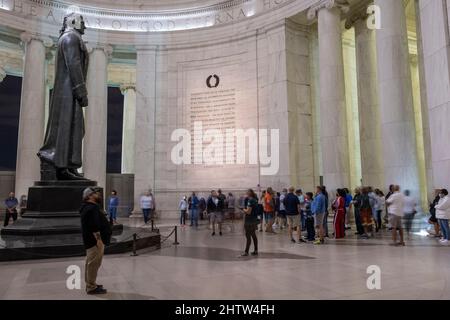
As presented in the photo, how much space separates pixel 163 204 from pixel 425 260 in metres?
17.0

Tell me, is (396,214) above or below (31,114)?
below

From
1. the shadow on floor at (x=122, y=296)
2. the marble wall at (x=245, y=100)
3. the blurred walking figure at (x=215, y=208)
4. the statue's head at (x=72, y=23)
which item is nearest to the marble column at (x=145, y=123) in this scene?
the marble wall at (x=245, y=100)

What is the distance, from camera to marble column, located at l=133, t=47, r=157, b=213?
23.4 m

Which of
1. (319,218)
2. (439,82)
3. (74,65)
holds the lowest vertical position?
(319,218)

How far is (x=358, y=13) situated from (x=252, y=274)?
58.2ft

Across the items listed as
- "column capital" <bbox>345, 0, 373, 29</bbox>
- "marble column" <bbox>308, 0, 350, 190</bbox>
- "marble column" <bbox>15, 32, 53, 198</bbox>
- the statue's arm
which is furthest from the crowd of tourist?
"column capital" <bbox>345, 0, 373, 29</bbox>

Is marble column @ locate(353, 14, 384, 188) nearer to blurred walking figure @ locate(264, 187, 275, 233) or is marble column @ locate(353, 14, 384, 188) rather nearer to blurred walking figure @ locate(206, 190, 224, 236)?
blurred walking figure @ locate(264, 187, 275, 233)

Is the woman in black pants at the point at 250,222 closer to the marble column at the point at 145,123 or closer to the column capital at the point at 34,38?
the marble column at the point at 145,123

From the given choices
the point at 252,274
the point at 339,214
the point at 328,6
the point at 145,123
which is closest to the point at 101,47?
the point at 145,123

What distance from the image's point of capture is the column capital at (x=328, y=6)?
18234mm

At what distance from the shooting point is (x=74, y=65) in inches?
384

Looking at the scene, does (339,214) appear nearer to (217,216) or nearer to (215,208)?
(217,216)
